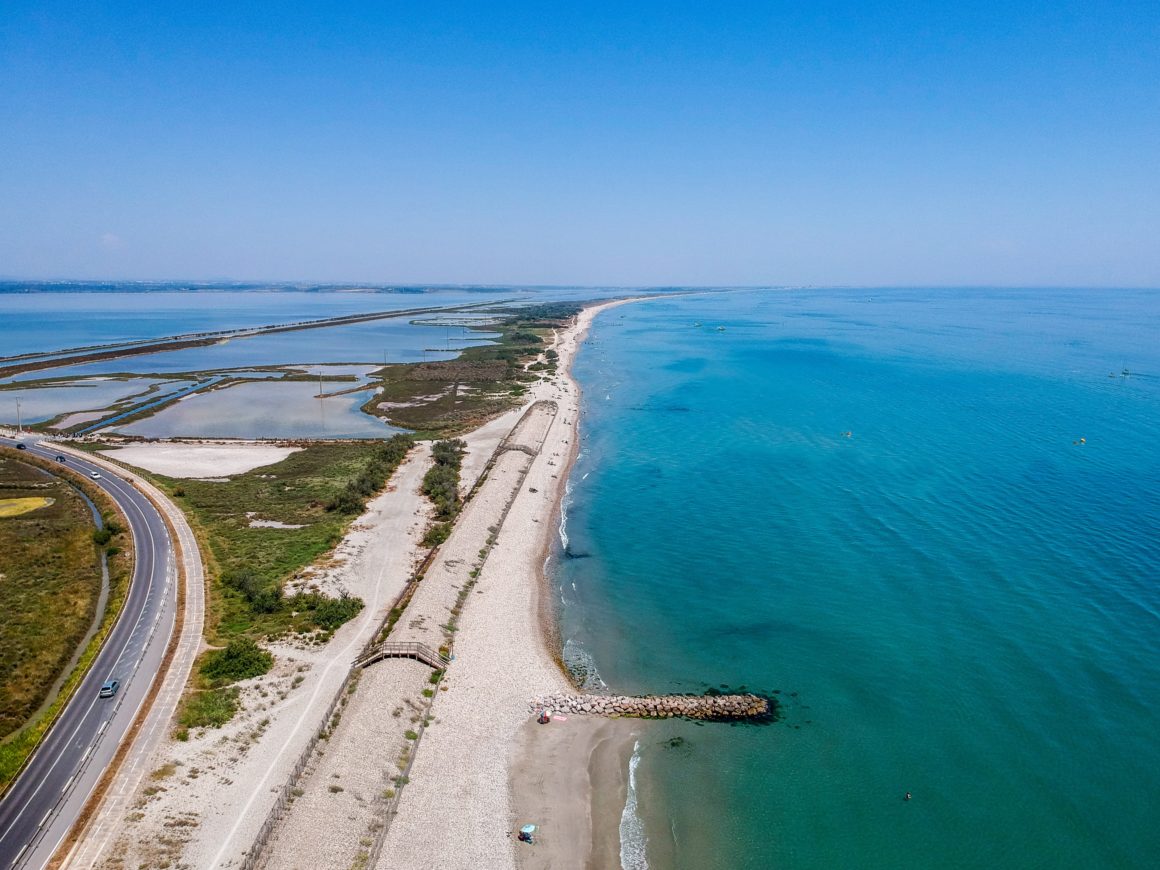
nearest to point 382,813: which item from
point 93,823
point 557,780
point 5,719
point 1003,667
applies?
point 557,780

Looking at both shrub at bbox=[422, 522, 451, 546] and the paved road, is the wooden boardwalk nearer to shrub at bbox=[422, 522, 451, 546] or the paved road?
the paved road

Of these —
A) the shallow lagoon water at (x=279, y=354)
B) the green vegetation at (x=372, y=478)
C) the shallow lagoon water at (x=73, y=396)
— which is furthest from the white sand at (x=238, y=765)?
the shallow lagoon water at (x=279, y=354)

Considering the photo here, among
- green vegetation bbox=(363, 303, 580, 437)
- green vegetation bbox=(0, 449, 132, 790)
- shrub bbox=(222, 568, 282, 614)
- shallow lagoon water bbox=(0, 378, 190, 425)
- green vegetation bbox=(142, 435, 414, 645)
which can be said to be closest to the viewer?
green vegetation bbox=(0, 449, 132, 790)

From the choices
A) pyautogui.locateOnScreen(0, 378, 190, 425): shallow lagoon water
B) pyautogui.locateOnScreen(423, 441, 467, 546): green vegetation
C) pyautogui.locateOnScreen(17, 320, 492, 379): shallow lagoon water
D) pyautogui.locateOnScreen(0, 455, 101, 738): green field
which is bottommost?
pyautogui.locateOnScreen(0, 455, 101, 738): green field

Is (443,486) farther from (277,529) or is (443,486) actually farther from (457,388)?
(457,388)

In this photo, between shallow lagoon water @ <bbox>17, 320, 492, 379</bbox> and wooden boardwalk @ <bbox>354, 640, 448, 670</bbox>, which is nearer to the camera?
wooden boardwalk @ <bbox>354, 640, 448, 670</bbox>

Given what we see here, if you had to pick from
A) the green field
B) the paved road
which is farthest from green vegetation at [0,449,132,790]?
the paved road
